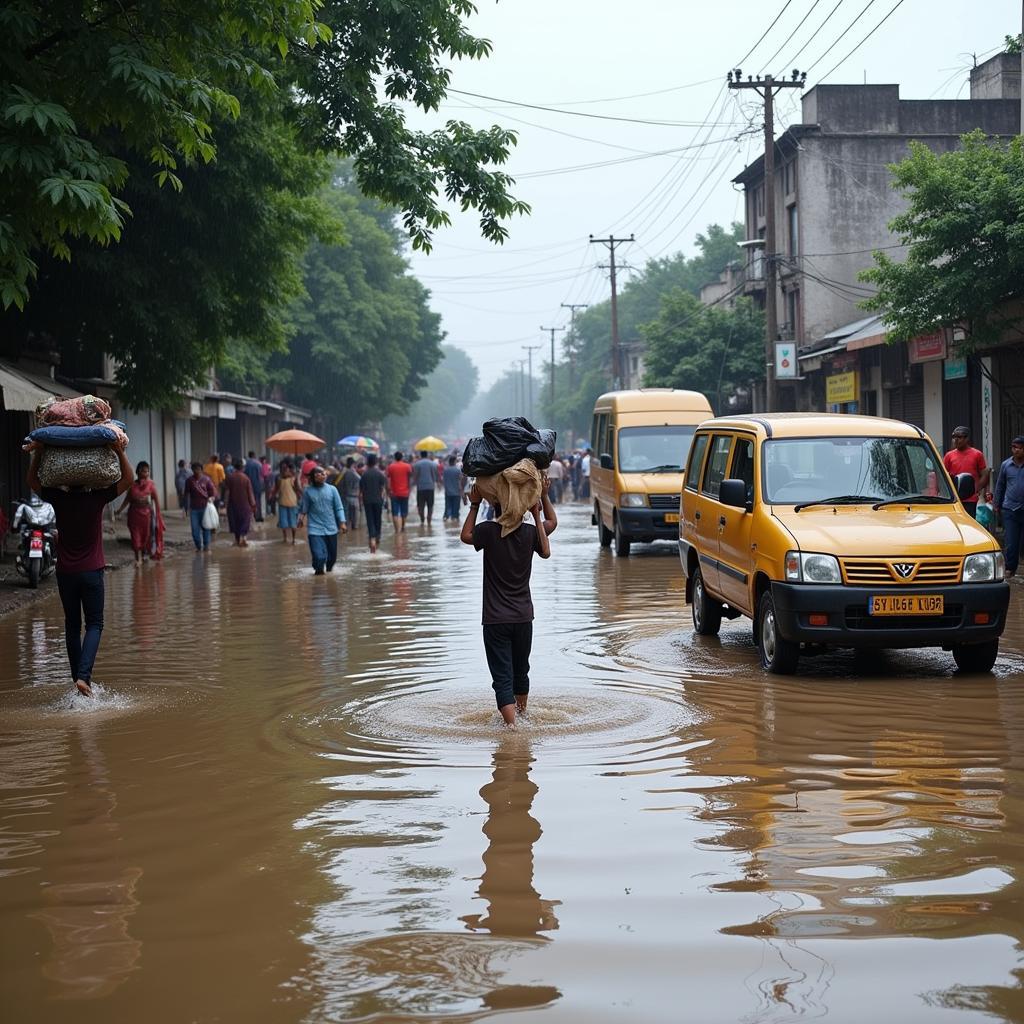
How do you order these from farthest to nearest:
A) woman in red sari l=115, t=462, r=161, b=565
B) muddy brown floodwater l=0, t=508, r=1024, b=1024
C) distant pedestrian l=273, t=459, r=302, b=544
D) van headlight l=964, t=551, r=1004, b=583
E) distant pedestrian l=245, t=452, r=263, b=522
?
distant pedestrian l=245, t=452, r=263, b=522, distant pedestrian l=273, t=459, r=302, b=544, woman in red sari l=115, t=462, r=161, b=565, van headlight l=964, t=551, r=1004, b=583, muddy brown floodwater l=0, t=508, r=1024, b=1024

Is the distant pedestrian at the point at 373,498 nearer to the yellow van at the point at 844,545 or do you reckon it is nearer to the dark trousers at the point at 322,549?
the dark trousers at the point at 322,549

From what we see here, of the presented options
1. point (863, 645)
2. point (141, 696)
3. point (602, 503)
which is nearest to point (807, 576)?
point (863, 645)

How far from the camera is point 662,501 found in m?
22.7

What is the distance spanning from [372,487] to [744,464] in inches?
634

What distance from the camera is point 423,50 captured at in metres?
20.2

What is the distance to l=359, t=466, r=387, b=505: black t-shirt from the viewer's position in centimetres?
2689

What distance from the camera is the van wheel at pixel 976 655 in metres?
10.2

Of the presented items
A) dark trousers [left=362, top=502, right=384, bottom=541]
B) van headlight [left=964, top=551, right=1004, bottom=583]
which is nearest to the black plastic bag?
van headlight [left=964, top=551, right=1004, bottom=583]

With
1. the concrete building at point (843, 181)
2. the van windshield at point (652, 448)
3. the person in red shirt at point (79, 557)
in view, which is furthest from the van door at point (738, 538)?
the concrete building at point (843, 181)

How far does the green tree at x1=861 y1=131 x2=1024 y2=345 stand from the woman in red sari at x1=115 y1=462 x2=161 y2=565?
492 inches

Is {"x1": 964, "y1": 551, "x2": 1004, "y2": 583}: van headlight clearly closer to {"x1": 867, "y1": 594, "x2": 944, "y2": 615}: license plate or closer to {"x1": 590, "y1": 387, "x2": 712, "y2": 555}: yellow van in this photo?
{"x1": 867, "y1": 594, "x2": 944, "y2": 615}: license plate

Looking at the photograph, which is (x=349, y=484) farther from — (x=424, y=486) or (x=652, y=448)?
(x=652, y=448)

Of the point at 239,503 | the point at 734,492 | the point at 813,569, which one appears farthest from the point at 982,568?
the point at 239,503

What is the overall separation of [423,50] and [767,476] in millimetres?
11324
